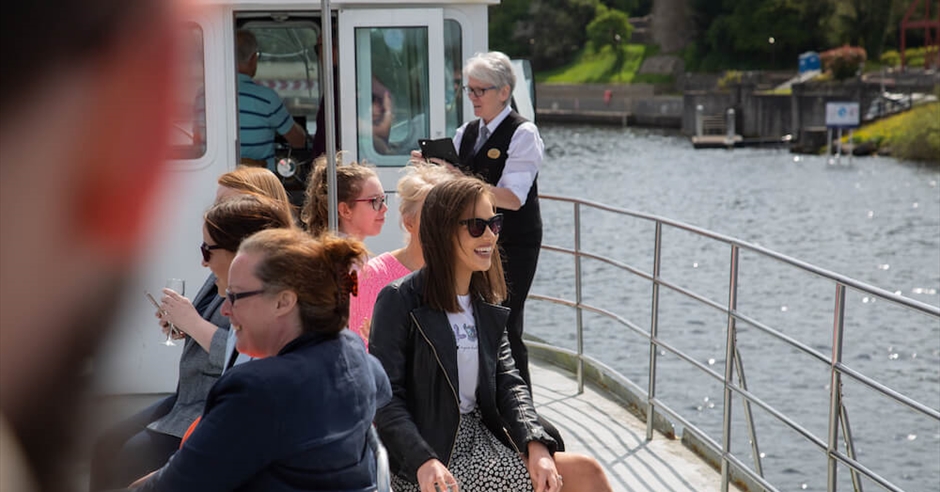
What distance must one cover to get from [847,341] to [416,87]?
22.5 metres

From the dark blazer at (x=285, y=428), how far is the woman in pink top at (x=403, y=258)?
A: 5.50ft

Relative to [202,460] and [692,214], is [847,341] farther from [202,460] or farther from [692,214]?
[202,460]

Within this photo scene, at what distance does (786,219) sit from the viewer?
4756 centimetres

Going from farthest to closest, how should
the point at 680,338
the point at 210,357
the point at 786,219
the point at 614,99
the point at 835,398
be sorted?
the point at 614,99 → the point at 786,219 → the point at 680,338 → the point at 835,398 → the point at 210,357

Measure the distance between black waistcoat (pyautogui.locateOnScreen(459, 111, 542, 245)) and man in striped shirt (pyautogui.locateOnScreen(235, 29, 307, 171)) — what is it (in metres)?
1.54

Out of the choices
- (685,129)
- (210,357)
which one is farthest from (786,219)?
(210,357)

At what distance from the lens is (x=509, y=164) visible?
5.29 meters

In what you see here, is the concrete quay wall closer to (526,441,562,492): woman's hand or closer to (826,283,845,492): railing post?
(826,283,845,492): railing post

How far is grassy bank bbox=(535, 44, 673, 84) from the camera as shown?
3866 inches

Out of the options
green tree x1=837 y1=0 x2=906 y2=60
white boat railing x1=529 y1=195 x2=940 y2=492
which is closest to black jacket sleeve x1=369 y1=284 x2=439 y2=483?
white boat railing x1=529 y1=195 x2=940 y2=492

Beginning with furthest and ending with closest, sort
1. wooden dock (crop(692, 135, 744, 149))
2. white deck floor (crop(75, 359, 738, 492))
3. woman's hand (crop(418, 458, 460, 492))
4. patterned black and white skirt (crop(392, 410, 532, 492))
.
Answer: wooden dock (crop(692, 135, 744, 149)) < white deck floor (crop(75, 359, 738, 492)) < patterned black and white skirt (crop(392, 410, 532, 492)) < woman's hand (crop(418, 458, 460, 492))

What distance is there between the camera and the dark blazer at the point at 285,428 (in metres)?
2.27

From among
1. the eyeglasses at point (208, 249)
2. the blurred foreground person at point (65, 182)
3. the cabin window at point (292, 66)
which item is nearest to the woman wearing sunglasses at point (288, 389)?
the eyeglasses at point (208, 249)

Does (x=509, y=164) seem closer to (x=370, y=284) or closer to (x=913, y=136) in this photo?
(x=370, y=284)
